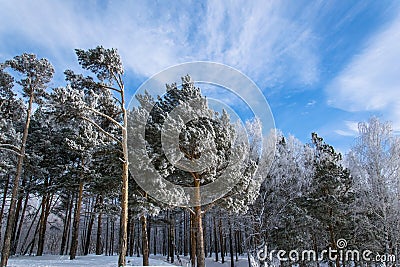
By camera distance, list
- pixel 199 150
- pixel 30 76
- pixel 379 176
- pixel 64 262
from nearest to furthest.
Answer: pixel 199 150 < pixel 379 176 < pixel 30 76 < pixel 64 262

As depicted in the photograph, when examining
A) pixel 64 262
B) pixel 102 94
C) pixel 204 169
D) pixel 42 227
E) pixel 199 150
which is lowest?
pixel 64 262

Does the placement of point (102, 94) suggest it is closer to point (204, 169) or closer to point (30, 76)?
point (30, 76)

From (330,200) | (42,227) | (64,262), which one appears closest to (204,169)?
(330,200)

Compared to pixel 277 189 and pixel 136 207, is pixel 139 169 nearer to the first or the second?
pixel 136 207

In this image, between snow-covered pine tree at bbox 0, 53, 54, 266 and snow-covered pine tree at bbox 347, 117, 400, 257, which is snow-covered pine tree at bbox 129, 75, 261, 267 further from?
snow-covered pine tree at bbox 347, 117, 400, 257

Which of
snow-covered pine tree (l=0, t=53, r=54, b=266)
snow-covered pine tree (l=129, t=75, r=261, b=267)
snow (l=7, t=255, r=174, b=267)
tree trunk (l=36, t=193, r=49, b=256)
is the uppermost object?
snow-covered pine tree (l=0, t=53, r=54, b=266)

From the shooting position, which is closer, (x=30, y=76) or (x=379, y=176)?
(x=379, y=176)

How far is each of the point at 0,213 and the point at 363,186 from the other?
21527 mm

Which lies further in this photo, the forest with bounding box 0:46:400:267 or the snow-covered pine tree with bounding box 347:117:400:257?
the snow-covered pine tree with bounding box 347:117:400:257

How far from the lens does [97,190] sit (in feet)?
44.1

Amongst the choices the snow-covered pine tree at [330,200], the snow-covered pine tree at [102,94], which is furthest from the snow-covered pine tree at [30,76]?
the snow-covered pine tree at [330,200]

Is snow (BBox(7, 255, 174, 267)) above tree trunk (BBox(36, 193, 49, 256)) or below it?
below

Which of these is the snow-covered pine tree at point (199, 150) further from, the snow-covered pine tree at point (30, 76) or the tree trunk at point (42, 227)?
the tree trunk at point (42, 227)

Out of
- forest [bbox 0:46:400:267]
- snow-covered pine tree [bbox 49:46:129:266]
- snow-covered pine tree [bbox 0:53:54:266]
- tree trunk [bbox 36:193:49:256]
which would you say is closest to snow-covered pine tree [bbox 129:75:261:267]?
forest [bbox 0:46:400:267]
